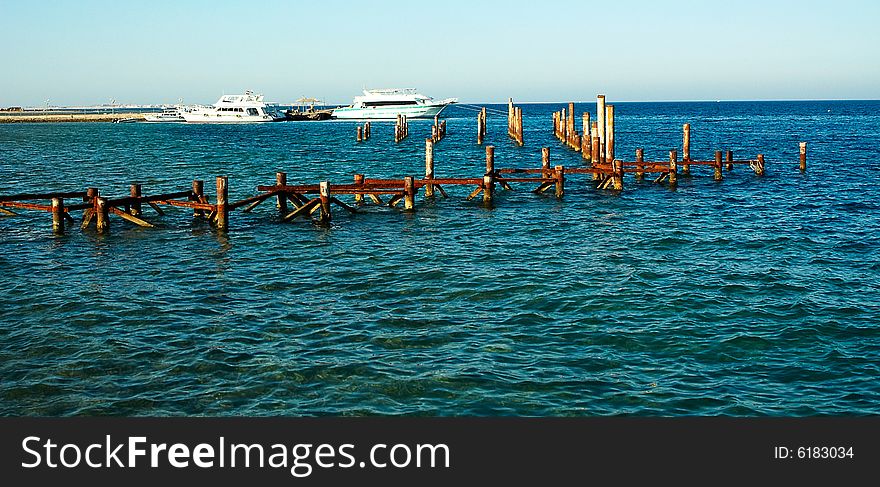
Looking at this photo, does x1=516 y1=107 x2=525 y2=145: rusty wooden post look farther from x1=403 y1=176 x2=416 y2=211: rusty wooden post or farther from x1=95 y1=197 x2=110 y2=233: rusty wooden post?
x1=95 y1=197 x2=110 y2=233: rusty wooden post

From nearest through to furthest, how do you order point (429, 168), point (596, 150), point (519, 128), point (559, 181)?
point (429, 168)
point (559, 181)
point (596, 150)
point (519, 128)

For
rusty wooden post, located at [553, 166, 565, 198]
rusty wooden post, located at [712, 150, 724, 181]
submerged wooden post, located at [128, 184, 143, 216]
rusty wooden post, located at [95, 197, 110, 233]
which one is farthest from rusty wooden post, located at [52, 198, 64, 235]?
rusty wooden post, located at [712, 150, 724, 181]

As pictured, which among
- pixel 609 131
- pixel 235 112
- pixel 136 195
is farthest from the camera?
pixel 235 112

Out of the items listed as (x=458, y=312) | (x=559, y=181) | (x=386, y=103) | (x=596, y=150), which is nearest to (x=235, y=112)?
(x=386, y=103)

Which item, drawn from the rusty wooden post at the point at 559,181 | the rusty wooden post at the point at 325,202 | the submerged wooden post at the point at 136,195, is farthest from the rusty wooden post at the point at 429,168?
the submerged wooden post at the point at 136,195

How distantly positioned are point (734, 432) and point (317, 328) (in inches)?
305

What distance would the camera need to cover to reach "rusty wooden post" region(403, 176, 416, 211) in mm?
28716

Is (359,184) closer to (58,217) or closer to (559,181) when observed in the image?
(559,181)

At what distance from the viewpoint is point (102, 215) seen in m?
24.6

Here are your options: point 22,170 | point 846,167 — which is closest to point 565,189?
point 846,167

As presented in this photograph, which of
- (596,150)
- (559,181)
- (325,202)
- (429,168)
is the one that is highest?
(596,150)

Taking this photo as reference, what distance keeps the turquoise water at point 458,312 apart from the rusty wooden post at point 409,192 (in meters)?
0.35

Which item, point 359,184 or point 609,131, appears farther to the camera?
point 609,131

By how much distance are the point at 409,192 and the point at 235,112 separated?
11111 cm
